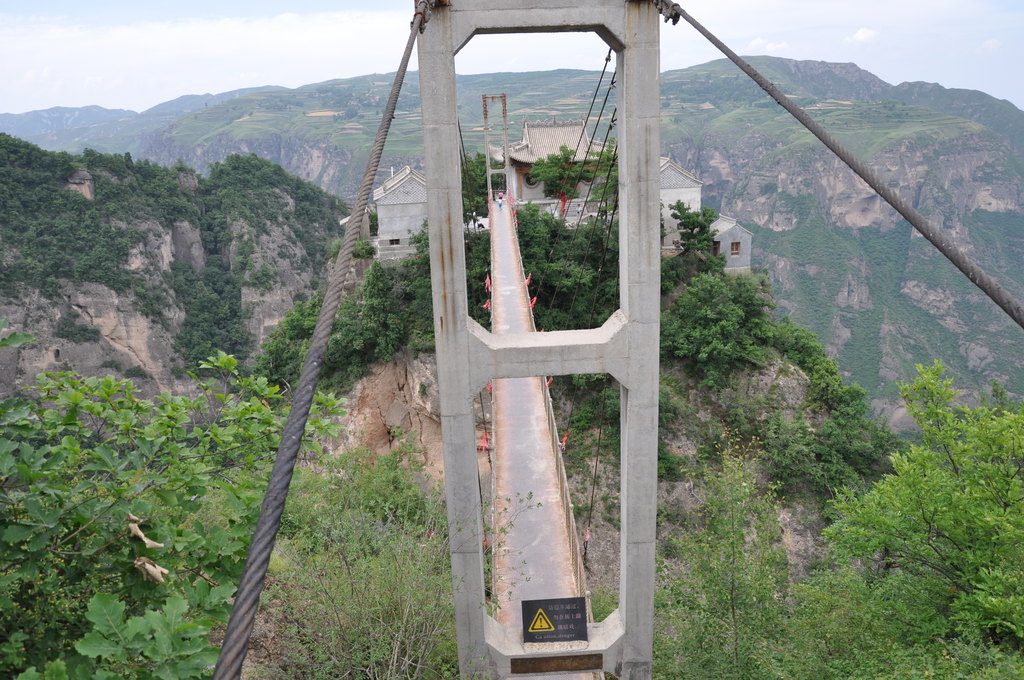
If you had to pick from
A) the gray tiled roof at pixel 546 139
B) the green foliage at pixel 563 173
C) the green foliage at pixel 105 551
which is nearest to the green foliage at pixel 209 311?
the gray tiled roof at pixel 546 139

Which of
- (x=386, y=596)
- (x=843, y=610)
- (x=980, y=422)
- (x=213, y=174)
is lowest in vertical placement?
(x=843, y=610)

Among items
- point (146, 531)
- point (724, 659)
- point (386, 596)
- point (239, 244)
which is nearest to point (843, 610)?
point (724, 659)

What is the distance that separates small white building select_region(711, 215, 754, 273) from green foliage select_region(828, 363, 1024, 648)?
12588 mm

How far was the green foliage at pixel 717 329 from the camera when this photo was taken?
1745 centimetres

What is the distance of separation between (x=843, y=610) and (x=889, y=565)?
970 mm

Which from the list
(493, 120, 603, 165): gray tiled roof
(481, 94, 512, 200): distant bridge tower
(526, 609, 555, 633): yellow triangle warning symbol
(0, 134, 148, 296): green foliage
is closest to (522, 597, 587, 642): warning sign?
(526, 609, 555, 633): yellow triangle warning symbol

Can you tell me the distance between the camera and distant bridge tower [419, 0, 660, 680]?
5109mm

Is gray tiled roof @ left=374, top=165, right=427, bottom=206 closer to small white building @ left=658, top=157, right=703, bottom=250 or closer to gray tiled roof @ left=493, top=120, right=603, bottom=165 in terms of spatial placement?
gray tiled roof @ left=493, top=120, right=603, bottom=165

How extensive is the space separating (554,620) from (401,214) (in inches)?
647

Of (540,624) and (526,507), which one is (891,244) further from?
(540,624)

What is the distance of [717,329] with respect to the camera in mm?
17531

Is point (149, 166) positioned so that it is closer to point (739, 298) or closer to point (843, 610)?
point (739, 298)

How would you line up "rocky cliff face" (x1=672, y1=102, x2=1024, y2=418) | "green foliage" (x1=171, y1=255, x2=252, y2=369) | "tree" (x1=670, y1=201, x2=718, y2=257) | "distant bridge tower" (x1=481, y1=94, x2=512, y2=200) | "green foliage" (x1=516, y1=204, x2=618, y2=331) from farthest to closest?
"rocky cliff face" (x1=672, y1=102, x2=1024, y2=418), "green foliage" (x1=171, y1=255, x2=252, y2=369), "distant bridge tower" (x1=481, y1=94, x2=512, y2=200), "tree" (x1=670, y1=201, x2=718, y2=257), "green foliage" (x1=516, y1=204, x2=618, y2=331)

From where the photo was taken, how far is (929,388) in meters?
8.80
